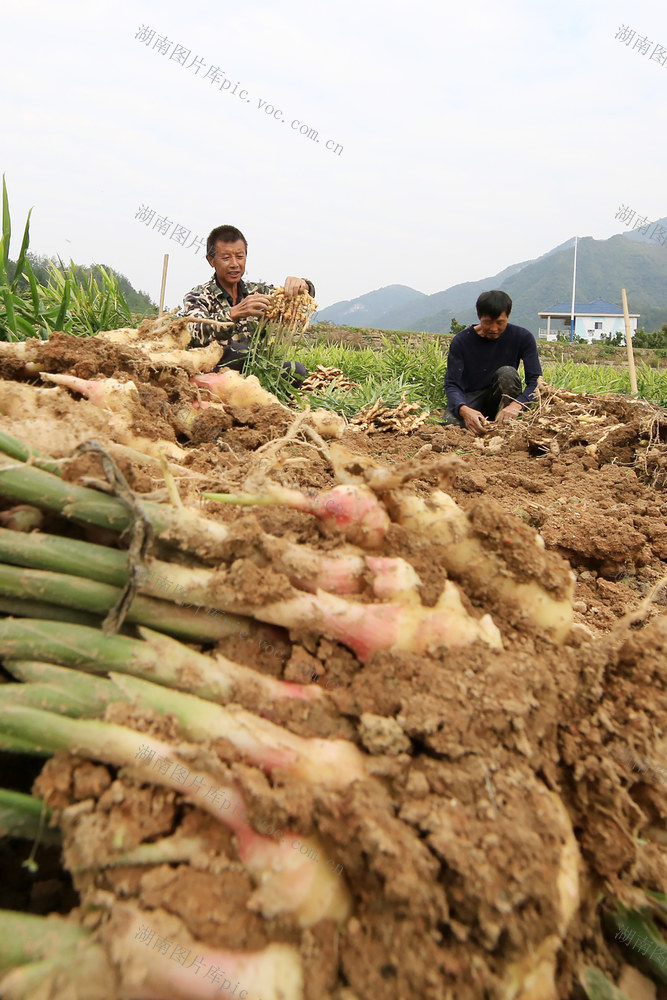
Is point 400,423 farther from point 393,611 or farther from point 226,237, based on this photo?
point 393,611

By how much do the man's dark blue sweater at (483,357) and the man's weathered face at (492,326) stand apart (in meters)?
0.05

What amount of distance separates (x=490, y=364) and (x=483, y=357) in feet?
0.32

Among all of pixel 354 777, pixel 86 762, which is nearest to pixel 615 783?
pixel 354 777

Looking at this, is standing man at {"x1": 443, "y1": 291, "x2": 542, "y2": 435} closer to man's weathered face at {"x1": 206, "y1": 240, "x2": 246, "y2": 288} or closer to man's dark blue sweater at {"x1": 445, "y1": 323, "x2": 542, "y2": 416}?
man's dark blue sweater at {"x1": 445, "y1": 323, "x2": 542, "y2": 416}

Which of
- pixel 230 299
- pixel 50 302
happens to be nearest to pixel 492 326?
pixel 230 299

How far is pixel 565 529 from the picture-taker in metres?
2.33

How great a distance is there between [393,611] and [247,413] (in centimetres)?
189

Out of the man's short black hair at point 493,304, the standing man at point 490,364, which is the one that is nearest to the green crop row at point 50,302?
the standing man at point 490,364

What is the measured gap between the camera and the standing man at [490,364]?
497cm

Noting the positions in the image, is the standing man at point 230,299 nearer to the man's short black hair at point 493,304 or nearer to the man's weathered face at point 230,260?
the man's weathered face at point 230,260

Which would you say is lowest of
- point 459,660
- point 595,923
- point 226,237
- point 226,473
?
point 595,923

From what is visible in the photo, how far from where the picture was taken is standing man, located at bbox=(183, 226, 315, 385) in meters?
3.87

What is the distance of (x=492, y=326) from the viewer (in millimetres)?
5117

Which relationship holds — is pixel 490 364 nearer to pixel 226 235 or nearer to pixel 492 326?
pixel 492 326
